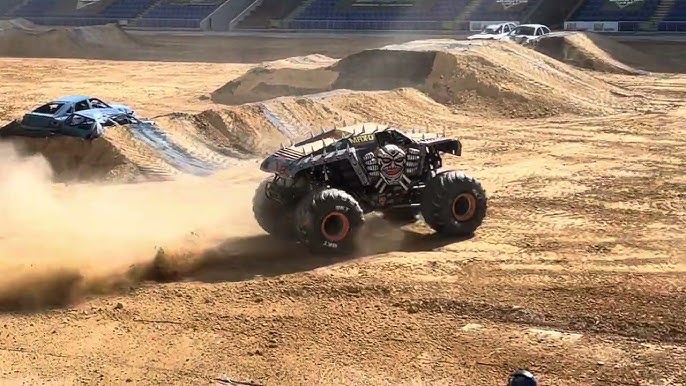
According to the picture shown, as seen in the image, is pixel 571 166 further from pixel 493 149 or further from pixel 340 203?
pixel 340 203

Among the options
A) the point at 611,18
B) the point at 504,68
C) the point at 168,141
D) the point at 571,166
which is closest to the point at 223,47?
the point at 611,18

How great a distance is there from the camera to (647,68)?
1232 inches

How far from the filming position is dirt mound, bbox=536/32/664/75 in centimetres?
3003

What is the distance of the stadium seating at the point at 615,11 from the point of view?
40.1m

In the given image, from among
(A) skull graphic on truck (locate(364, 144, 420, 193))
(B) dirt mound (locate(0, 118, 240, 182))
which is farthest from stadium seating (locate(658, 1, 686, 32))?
(A) skull graphic on truck (locate(364, 144, 420, 193))

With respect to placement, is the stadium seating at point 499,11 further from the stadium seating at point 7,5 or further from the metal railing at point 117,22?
the stadium seating at point 7,5

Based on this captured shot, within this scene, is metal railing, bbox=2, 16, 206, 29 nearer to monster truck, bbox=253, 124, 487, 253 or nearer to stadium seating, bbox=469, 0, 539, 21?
stadium seating, bbox=469, 0, 539, 21

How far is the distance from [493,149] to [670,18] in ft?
84.4

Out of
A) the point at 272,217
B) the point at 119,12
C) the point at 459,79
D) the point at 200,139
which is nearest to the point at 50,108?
the point at 200,139

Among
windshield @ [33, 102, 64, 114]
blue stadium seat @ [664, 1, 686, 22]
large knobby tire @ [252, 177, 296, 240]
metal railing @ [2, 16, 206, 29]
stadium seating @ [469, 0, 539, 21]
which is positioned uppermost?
metal railing @ [2, 16, 206, 29]

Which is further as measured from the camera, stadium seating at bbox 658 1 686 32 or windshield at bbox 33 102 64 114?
stadium seating at bbox 658 1 686 32

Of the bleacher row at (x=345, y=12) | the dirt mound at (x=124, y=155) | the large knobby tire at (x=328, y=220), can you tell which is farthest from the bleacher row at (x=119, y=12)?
the large knobby tire at (x=328, y=220)

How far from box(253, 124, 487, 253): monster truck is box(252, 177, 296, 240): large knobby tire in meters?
0.01

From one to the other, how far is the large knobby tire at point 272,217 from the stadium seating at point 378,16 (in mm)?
34426
